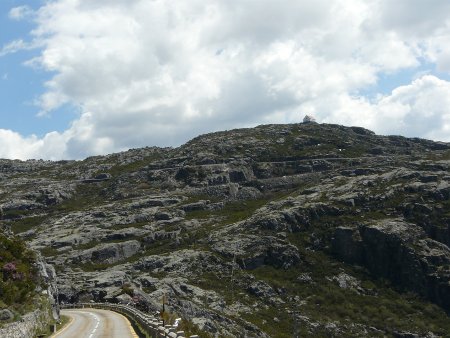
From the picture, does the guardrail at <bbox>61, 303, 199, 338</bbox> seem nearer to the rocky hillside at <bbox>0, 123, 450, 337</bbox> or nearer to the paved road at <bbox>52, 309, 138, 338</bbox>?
the paved road at <bbox>52, 309, 138, 338</bbox>

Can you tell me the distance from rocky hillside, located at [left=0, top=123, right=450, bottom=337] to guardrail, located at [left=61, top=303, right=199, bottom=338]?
416 cm

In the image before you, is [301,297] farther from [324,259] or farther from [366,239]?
[366,239]

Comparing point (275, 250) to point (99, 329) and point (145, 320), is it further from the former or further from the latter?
point (145, 320)

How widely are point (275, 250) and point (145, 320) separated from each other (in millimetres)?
90356

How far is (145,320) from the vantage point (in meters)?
35.0

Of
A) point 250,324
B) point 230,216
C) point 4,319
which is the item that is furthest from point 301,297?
point 4,319

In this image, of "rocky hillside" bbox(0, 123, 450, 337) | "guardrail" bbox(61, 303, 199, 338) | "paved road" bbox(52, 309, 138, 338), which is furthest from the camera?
"rocky hillside" bbox(0, 123, 450, 337)

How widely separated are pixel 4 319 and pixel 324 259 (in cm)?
9895

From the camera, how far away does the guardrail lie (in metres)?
22.0

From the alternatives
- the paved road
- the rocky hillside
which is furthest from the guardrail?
the rocky hillside

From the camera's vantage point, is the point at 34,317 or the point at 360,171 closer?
the point at 34,317

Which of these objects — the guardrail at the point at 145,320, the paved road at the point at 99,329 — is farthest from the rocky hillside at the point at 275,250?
the paved road at the point at 99,329

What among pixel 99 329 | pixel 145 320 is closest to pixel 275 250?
pixel 99 329

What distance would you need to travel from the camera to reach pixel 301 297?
105 metres
